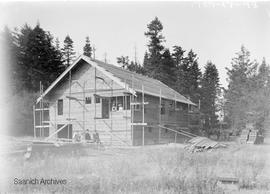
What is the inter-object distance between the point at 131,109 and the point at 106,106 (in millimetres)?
3421

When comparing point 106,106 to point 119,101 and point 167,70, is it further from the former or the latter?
point 167,70

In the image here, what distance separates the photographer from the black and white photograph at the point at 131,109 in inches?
410

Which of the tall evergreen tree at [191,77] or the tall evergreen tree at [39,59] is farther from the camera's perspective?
the tall evergreen tree at [191,77]

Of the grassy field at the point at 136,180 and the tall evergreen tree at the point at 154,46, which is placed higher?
the tall evergreen tree at the point at 154,46

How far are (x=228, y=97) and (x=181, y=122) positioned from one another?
1130 centimetres

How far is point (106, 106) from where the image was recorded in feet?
91.7

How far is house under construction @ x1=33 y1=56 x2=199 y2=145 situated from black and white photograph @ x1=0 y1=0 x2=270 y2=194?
0.10 m

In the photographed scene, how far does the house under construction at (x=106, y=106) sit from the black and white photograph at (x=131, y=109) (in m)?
0.10

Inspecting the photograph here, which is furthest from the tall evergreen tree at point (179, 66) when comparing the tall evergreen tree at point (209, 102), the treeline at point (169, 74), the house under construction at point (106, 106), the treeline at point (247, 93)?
the house under construction at point (106, 106)

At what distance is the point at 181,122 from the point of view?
34.6 meters

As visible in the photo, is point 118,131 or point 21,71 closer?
point 118,131

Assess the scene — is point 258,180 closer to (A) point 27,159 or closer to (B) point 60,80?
(A) point 27,159

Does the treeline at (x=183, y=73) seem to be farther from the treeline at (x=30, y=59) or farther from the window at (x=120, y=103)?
the window at (x=120, y=103)

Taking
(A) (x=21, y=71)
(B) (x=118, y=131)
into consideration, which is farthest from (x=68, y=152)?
(A) (x=21, y=71)
